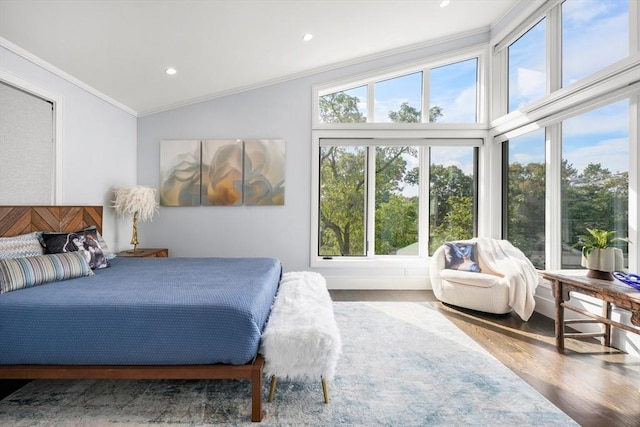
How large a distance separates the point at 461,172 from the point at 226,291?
382 centimetres

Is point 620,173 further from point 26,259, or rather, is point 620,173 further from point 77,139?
point 77,139

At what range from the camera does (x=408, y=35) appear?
4.10 meters

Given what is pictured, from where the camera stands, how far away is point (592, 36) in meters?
2.99

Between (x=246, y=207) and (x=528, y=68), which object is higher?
(x=528, y=68)

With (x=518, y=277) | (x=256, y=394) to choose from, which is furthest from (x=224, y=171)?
(x=518, y=277)

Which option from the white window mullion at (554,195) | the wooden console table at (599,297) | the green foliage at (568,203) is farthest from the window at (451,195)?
the wooden console table at (599,297)

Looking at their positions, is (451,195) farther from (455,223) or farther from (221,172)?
(221,172)

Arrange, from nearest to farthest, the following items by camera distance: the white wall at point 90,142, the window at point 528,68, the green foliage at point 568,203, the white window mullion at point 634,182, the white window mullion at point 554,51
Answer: the white window mullion at point 634,182, the green foliage at point 568,203, the white wall at point 90,142, the white window mullion at point 554,51, the window at point 528,68

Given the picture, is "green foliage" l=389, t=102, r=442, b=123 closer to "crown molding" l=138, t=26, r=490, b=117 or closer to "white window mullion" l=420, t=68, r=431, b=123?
"white window mullion" l=420, t=68, r=431, b=123

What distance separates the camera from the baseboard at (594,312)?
255 cm

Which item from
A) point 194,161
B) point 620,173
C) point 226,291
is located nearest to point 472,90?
point 620,173

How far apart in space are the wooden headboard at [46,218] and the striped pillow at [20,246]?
5.8 inches

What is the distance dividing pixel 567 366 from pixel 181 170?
15.1ft

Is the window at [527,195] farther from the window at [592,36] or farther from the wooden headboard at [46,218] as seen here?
the wooden headboard at [46,218]
